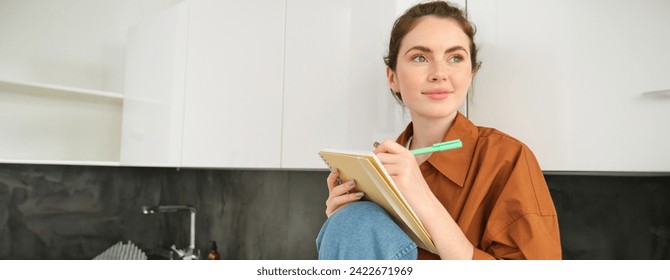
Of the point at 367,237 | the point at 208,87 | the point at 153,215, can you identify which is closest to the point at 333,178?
the point at 367,237

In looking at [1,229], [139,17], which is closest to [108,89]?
[139,17]

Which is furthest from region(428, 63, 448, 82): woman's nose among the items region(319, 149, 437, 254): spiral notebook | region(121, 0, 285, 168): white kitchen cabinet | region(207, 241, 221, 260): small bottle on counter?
region(207, 241, 221, 260): small bottle on counter

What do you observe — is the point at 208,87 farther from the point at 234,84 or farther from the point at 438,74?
the point at 438,74

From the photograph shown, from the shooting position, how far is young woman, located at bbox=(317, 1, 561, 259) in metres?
0.71

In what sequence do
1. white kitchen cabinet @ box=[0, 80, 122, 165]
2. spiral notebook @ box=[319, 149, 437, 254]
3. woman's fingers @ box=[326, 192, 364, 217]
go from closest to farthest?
spiral notebook @ box=[319, 149, 437, 254], woman's fingers @ box=[326, 192, 364, 217], white kitchen cabinet @ box=[0, 80, 122, 165]

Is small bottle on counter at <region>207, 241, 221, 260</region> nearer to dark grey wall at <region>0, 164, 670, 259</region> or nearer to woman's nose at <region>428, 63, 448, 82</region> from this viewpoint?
dark grey wall at <region>0, 164, 670, 259</region>

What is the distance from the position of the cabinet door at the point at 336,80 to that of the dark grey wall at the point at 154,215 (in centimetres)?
49

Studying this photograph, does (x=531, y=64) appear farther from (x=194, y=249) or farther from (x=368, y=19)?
(x=194, y=249)

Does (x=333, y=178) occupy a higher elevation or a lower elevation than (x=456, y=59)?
lower

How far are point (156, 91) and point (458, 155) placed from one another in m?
1.26

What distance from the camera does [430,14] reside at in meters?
0.89

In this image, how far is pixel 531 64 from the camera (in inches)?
32.7

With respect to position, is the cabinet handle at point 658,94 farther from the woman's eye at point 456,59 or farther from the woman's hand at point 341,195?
the woman's hand at point 341,195

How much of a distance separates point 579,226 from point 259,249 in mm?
Answer: 1229
